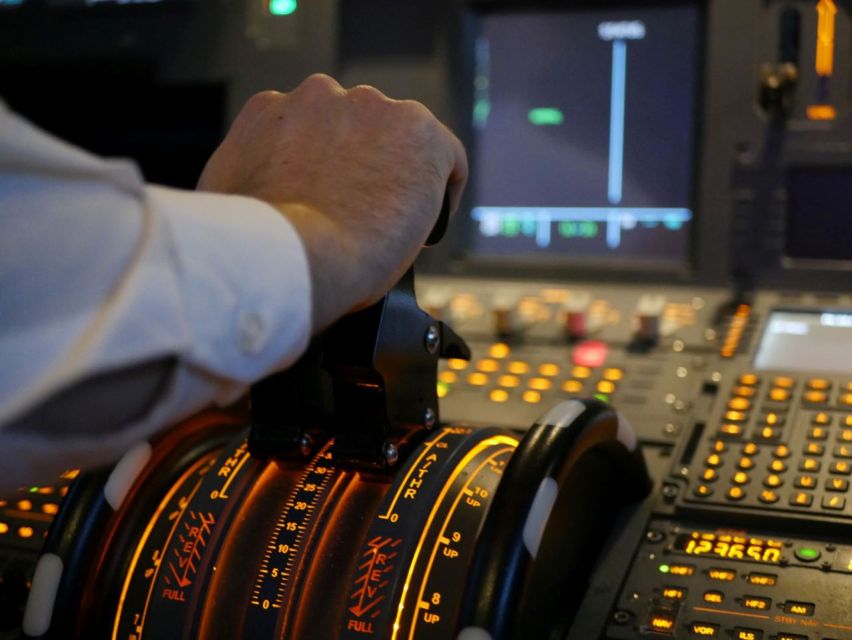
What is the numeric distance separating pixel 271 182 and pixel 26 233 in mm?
259

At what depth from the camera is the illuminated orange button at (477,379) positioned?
148cm

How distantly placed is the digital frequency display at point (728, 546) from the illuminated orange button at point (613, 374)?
13.9 inches

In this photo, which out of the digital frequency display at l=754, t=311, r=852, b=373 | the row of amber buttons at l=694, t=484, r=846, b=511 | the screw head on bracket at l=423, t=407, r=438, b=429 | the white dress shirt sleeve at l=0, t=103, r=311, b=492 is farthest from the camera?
the digital frequency display at l=754, t=311, r=852, b=373

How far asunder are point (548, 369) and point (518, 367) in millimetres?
39

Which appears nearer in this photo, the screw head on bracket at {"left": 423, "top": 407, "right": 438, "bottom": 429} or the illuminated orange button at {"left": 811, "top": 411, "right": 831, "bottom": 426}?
the screw head on bracket at {"left": 423, "top": 407, "right": 438, "bottom": 429}

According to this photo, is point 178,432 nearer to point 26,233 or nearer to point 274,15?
point 26,233

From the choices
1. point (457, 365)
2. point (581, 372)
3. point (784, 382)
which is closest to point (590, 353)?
point (581, 372)

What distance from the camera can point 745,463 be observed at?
1.19 meters

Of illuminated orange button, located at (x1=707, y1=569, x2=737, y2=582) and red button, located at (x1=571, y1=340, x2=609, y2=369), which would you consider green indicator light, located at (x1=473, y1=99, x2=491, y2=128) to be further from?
illuminated orange button, located at (x1=707, y1=569, x2=737, y2=582)

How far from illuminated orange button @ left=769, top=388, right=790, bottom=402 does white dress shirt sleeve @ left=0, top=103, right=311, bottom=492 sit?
760mm

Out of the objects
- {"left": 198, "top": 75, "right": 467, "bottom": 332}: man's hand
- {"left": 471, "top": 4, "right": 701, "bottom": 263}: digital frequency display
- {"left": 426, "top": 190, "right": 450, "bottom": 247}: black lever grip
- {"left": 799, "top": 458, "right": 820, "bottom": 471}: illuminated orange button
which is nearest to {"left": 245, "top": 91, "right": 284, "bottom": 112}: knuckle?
{"left": 198, "top": 75, "right": 467, "bottom": 332}: man's hand

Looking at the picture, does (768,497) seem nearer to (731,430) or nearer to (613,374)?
(731,430)

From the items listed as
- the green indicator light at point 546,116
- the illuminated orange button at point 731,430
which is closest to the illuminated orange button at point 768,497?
the illuminated orange button at point 731,430

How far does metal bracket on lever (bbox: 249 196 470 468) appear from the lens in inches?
35.7
